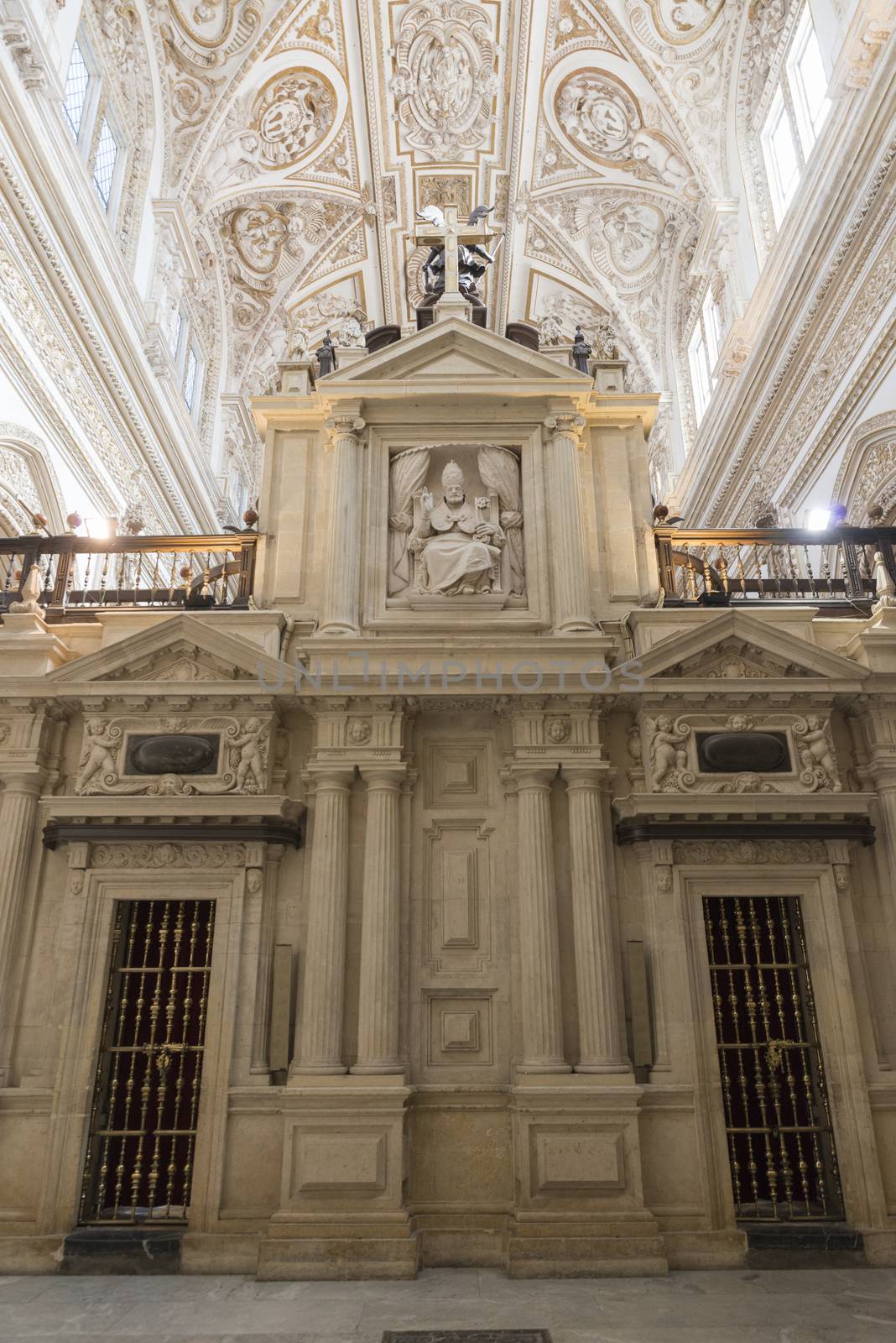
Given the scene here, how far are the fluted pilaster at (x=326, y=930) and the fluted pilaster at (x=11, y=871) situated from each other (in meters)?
2.20

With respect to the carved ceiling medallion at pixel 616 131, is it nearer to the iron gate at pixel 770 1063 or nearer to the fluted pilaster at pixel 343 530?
the fluted pilaster at pixel 343 530

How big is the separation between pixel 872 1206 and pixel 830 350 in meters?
12.3

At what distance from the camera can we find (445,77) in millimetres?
21297

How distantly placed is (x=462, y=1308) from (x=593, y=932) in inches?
102

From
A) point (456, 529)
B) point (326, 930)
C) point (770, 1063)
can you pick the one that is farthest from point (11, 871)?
point (770, 1063)

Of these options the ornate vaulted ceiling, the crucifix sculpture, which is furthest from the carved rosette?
the ornate vaulted ceiling

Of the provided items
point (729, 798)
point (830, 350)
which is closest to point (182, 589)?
point (729, 798)

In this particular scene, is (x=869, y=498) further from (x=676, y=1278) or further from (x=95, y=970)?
(x=95, y=970)

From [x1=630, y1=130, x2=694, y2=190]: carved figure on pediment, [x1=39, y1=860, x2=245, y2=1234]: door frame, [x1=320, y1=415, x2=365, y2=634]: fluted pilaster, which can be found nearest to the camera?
[x1=39, y1=860, x2=245, y2=1234]: door frame

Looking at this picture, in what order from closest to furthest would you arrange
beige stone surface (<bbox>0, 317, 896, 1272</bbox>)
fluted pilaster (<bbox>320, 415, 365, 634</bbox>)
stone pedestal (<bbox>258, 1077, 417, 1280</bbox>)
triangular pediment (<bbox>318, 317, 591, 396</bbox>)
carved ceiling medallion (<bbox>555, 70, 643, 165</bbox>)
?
stone pedestal (<bbox>258, 1077, 417, 1280</bbox>), beige stone surface (<bbox>0, 317, 896, 1272</bbox>), fluted pilaster (<bbox>320, 415, 365, 634</bbox>), triangular pediment (<bbox>318, 317, 591, 396</bbox>), carved ceiling medallion (<bbox>555, 70, 643, 165</bbox>)

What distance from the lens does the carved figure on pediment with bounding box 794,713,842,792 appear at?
7660 mm

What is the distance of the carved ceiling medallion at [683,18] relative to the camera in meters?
18.3

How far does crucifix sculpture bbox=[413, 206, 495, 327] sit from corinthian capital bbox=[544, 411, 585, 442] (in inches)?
74.0

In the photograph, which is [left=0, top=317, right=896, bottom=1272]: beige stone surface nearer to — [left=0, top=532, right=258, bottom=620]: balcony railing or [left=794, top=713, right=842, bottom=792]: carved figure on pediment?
Answer: [left=794, top=713, right=842, bottom=792]: carved figure on pediment
